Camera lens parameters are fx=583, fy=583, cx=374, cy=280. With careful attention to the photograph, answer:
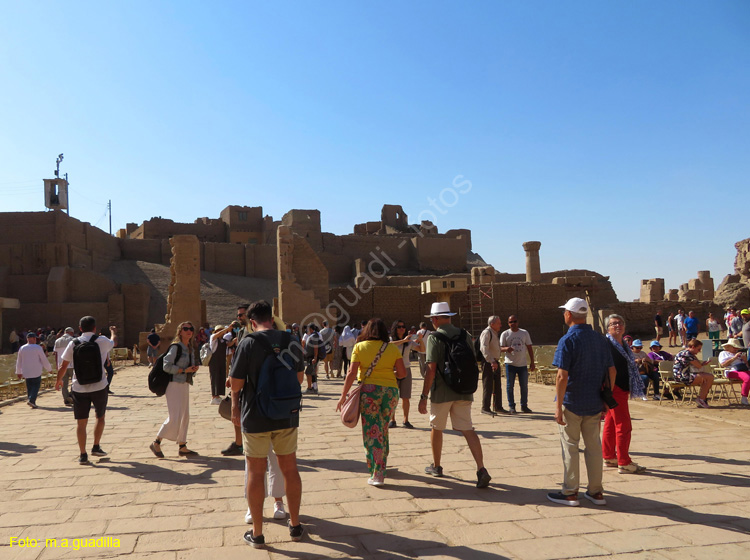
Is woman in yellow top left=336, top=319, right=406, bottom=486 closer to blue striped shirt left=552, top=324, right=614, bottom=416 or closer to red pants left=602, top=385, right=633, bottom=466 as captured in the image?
blue striped shirt left=552, top=324, right=614, bottom=416

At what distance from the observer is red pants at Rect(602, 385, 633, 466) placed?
5457 mm

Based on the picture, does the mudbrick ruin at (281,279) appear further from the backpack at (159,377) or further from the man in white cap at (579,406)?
the man in white cap at (579,406)

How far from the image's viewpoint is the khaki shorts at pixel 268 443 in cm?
390

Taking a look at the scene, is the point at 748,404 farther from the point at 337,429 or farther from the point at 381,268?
the point at 381,268

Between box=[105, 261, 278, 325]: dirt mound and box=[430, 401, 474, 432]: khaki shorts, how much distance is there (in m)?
31.6

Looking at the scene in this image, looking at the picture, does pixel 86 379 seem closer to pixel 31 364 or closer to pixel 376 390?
pixel 376 390

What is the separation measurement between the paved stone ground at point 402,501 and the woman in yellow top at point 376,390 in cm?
30

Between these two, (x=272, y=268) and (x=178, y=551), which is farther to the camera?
(x=272, y=268)

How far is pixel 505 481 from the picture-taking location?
521cm

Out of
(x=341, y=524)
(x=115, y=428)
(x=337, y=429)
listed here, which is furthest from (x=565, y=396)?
(x=115, y=428)

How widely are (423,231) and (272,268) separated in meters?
16.7

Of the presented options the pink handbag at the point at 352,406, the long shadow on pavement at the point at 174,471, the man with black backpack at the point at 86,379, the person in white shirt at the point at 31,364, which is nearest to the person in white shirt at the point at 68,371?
the person in white shirt at the point at 31,364

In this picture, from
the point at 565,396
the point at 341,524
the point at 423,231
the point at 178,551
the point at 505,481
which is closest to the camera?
the point at 178,551

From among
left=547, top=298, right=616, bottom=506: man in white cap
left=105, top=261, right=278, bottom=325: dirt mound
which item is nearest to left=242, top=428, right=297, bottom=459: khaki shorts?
left=547, top=298, right=616, bottom=506: man in white cap
